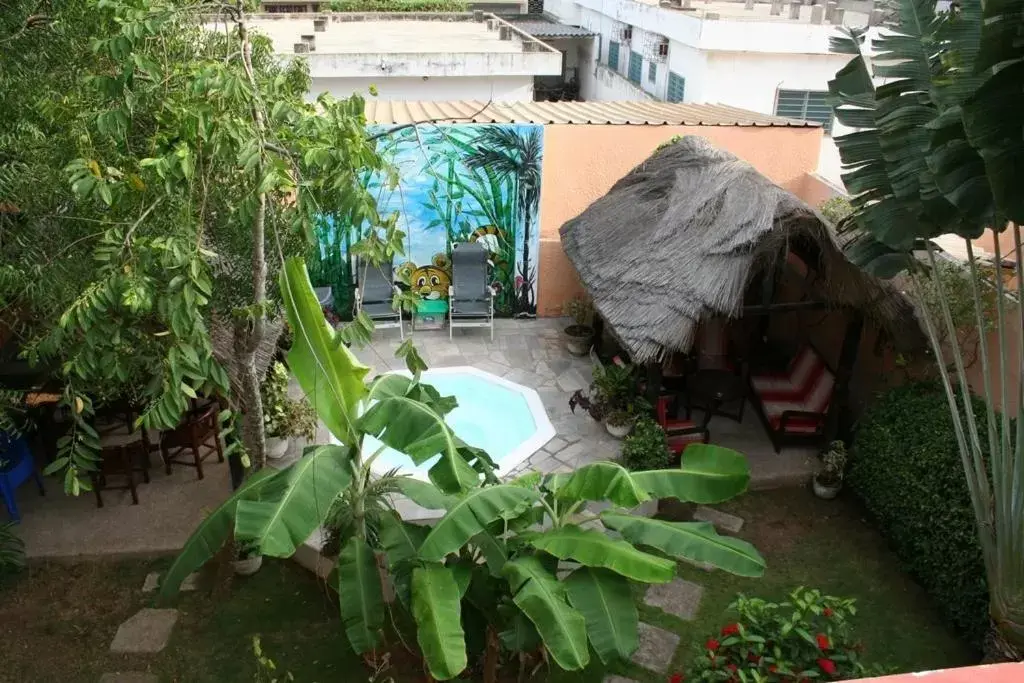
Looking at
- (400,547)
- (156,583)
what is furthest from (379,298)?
(400,547)

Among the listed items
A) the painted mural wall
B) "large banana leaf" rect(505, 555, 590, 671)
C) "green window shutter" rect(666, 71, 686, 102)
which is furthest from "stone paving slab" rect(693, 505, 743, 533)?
"green window shutter" rect(666, 71, 686, 102)

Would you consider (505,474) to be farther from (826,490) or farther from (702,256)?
(826,490)

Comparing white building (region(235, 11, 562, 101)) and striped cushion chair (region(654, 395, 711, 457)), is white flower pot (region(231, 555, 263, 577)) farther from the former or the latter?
white building (region(235, 11, 562, 101))

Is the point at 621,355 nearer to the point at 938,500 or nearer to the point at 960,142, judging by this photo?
the point at 938,500

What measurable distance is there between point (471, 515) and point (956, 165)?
12.1 ft

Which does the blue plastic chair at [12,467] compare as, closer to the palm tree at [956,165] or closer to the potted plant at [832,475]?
the palm tree at [956,165]

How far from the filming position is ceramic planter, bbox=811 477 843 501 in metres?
8.23

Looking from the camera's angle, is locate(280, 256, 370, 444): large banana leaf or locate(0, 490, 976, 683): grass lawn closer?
locate(280, 256, 370, 444): large banana leaf

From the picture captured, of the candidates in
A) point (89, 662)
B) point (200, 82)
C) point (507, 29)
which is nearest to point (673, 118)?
point (507, 29)

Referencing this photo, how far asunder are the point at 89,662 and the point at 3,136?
404 centimetres

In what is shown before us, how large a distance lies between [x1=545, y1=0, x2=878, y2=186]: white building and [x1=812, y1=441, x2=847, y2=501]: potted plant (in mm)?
6936

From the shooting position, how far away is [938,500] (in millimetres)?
6656

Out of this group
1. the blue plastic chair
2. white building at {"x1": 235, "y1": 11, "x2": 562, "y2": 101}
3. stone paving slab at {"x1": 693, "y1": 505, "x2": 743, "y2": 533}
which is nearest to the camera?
the blue plastic chair

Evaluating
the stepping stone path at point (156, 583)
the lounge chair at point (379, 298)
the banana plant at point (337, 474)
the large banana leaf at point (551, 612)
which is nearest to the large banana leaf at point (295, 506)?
the banana plant at point (337, 474)
